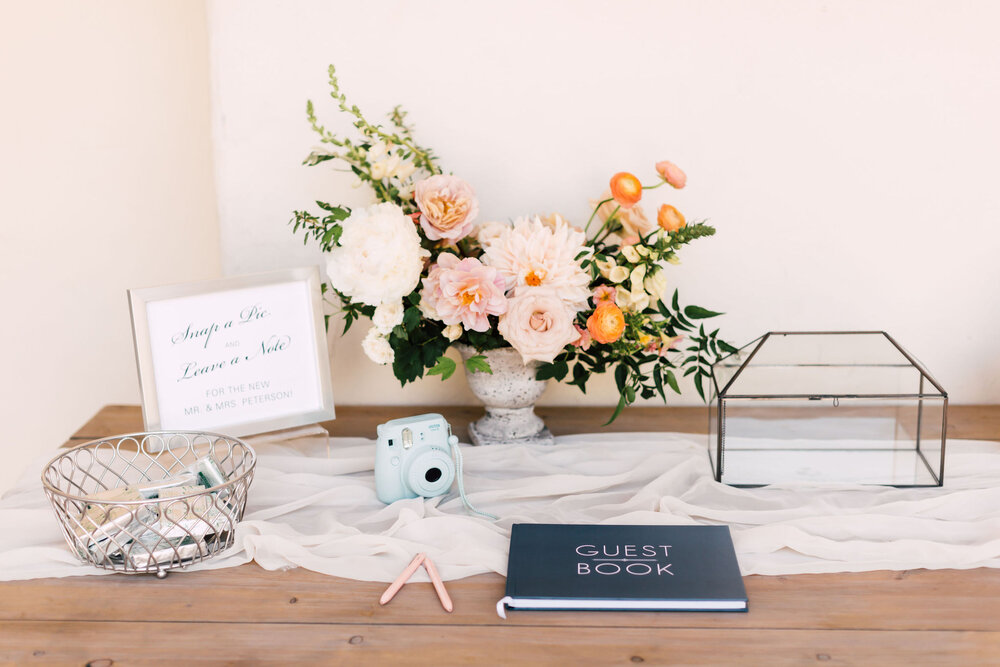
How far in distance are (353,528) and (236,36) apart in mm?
771

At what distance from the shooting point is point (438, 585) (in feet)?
2.75

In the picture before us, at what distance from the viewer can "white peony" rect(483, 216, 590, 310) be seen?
3.40ft

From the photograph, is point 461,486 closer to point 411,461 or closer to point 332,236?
point 411,461

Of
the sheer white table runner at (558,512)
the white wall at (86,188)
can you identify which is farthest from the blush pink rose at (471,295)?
the white wall at (86,188)

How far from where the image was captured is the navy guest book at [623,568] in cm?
80

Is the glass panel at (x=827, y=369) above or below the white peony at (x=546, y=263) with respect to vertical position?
below

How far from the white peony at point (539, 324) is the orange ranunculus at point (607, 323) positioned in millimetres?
29

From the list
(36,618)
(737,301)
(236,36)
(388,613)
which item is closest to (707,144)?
(737,301)

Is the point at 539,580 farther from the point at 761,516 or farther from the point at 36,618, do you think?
the point at 36,618

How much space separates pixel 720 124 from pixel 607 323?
430 millimetres

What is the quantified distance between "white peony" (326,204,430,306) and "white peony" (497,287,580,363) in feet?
0.44

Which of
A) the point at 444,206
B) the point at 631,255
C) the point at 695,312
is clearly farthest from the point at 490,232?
the point at 695,312

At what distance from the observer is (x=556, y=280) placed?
1037 mm

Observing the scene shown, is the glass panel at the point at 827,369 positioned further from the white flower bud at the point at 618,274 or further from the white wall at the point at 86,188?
the white wall at the point at 86,188
